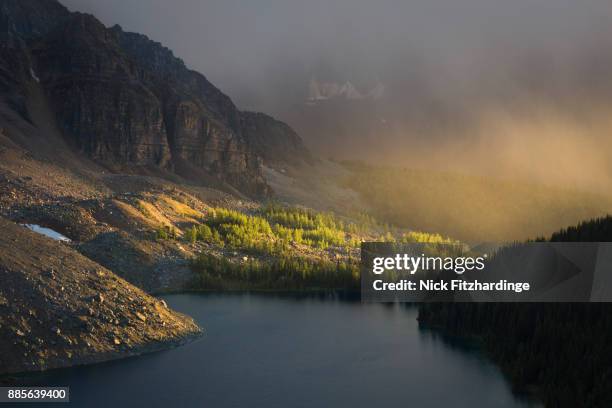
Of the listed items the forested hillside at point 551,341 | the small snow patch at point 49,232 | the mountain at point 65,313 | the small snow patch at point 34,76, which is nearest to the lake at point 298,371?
the mountain at point 65,313

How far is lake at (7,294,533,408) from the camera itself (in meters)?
44.7

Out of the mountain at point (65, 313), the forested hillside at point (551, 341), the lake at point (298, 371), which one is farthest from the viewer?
the lake at point (298, 371)

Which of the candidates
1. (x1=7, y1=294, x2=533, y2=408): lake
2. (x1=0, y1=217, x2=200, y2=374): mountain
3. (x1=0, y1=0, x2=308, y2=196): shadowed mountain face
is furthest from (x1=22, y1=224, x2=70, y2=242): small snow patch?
(x1=0, y1=0, x2=308, y2=196): shadowed mountain face

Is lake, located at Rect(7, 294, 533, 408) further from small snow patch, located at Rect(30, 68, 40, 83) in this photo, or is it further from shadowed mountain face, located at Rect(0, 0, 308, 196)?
small snow patch, located at Rect(30, 68, 40, 83)

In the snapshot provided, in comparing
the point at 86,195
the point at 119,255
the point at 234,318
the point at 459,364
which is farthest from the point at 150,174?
the point at 459,364

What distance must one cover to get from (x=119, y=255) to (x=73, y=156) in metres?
79.8

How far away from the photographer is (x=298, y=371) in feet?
170

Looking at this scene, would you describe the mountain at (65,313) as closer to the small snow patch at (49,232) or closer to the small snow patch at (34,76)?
the small snow patch at (49,232)

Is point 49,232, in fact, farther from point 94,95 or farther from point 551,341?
point 94,95

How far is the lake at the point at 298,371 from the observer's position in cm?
4466

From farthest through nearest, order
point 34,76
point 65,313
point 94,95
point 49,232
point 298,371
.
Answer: point 34,76 → point 94,95 → point 49,232 → point 298,371 → point 65,313

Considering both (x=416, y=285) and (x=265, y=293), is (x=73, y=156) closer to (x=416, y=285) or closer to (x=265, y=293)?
(x=265, y=293)

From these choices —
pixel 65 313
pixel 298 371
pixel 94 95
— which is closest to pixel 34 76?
pixel 94 95

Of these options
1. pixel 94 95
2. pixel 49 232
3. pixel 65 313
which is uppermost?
pixel 94 95
